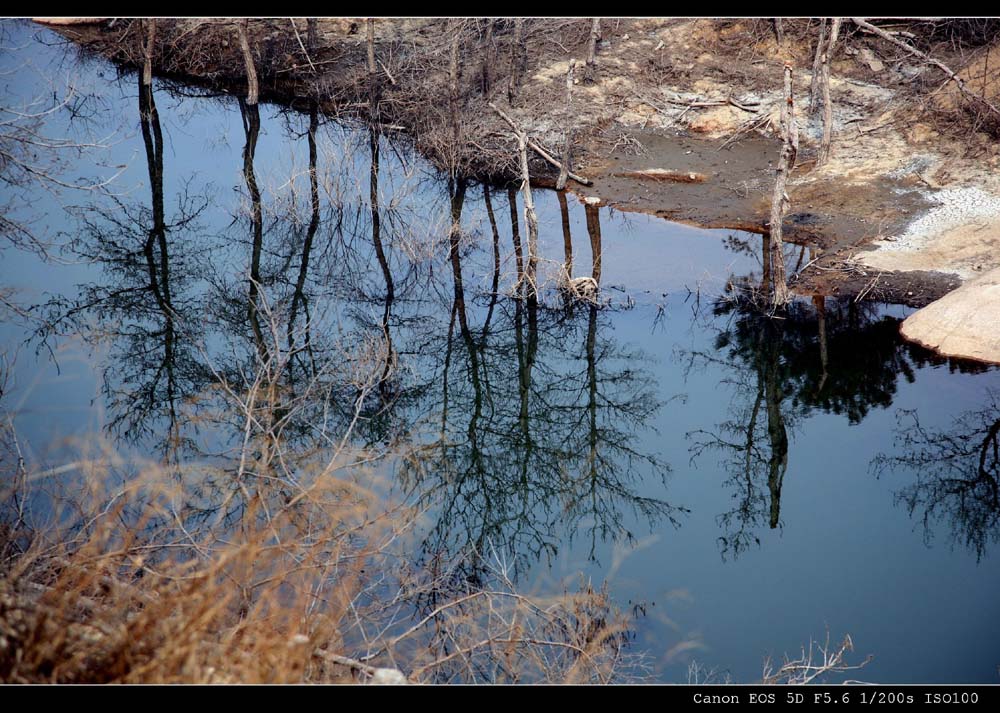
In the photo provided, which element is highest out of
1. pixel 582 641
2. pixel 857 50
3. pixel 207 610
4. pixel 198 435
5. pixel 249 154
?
pixel 857 50

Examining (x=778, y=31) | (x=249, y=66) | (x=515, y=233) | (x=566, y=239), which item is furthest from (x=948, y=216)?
(x=249, y=66)

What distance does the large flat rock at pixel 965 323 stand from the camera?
13.8 meters

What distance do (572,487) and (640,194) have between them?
8833 millimetres

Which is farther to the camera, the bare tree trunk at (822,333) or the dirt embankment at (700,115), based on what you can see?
the dirt embankment at (700,115)

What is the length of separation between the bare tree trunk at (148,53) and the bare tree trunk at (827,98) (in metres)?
14.3

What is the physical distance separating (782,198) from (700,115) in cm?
684

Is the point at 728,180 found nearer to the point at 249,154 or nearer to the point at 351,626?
the point at 249,154

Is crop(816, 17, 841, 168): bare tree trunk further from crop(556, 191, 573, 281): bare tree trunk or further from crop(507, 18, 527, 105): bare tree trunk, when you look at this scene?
crop(507, 18, 527, 105): bare tree trunk

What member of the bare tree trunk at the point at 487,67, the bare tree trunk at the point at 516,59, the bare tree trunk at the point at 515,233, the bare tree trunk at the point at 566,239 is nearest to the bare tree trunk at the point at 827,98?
the bare tree trunk at the point at 566,239

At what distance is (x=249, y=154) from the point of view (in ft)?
65.1

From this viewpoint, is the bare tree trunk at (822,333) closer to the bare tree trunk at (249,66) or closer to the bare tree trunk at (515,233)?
the bare tree trunk at (515,233)

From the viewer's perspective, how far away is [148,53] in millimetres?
21266

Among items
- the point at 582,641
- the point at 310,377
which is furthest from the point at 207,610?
the point at 310,377

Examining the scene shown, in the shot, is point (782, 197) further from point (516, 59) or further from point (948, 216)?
point (516, 59)
